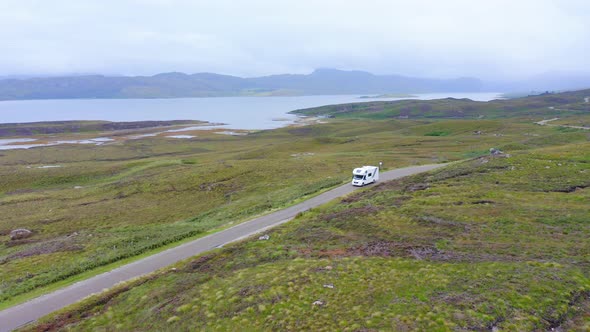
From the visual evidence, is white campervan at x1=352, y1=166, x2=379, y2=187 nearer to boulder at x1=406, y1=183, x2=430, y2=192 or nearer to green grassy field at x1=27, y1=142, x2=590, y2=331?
boulder at x1=406, y1=183, x2=430, y2=192

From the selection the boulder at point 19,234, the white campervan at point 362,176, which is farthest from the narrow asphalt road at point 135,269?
the boulder at point 19,234

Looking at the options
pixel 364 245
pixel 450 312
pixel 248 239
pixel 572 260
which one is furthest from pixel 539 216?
pixel 248 239

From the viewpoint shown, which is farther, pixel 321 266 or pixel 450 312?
pixel 321 266

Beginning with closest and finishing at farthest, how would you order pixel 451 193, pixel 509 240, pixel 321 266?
pixel 321 266
pixel 509 240
pixel 451 193

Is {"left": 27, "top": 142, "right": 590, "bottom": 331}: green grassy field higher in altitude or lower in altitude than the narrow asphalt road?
higher

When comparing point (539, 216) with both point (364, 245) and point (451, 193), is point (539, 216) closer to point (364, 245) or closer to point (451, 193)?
point (451, 193)

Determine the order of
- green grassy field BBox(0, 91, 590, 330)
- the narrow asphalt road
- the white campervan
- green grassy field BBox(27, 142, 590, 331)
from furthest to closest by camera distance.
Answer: the white campervan, the narrow asphalt road, green grassy field BBox(0, 91, 590, 330), green grassy field BBox(27, 142, 590, 331)

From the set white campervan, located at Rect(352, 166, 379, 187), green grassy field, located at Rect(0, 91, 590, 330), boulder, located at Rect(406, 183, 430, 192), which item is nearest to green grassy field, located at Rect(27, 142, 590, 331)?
green grassy field, located at Rect(0, 91, 590, 330)

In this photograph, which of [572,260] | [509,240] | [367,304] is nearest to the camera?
[367,304]
